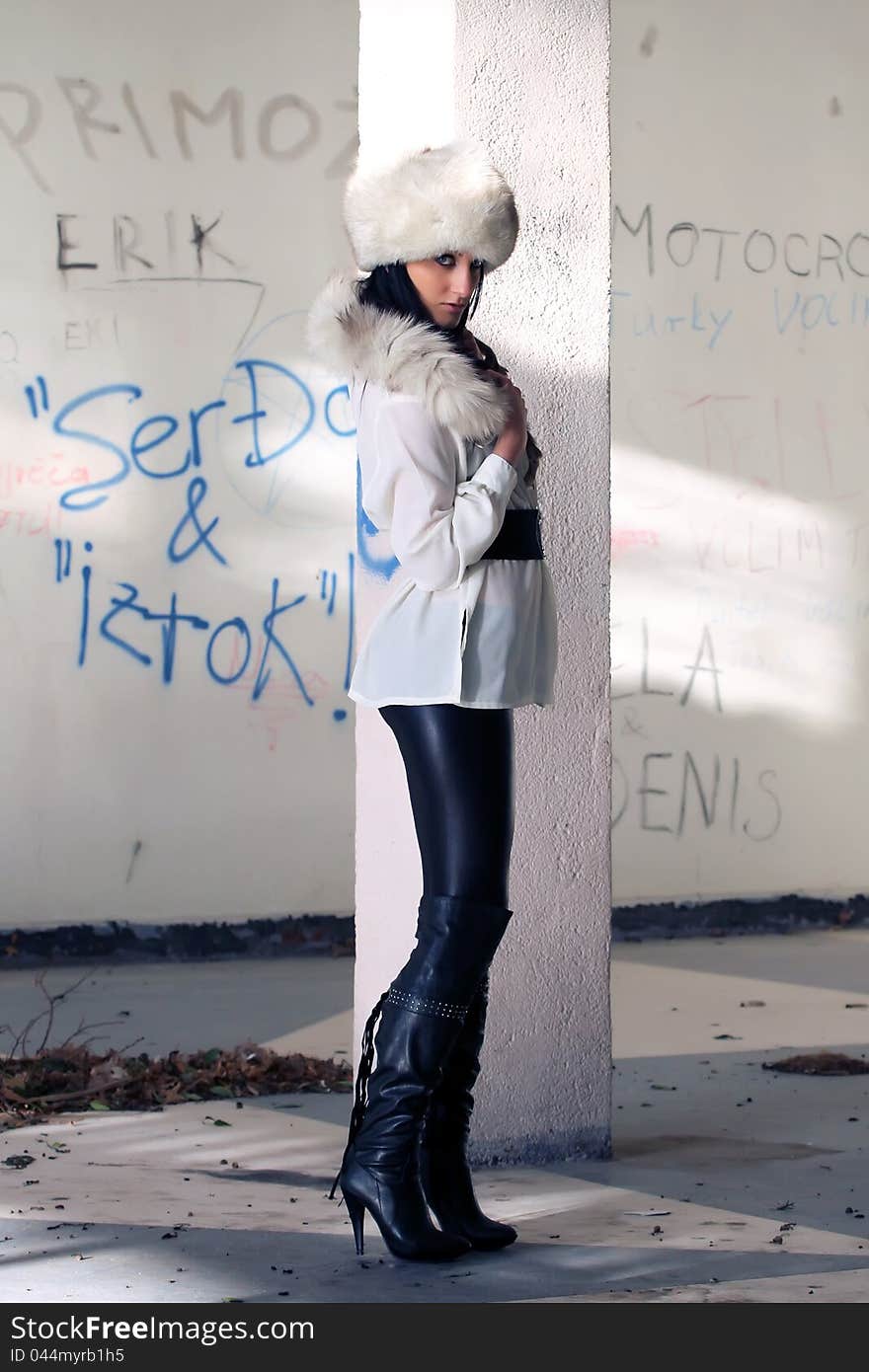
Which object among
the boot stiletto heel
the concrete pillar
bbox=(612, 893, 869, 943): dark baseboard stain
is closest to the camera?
the boot stiletto heel

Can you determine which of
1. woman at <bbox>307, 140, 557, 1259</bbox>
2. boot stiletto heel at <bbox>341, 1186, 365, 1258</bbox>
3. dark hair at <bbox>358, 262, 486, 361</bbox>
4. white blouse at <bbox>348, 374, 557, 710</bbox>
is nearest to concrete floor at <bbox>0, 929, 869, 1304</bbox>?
boot stiletto heel at <bbox>341, 1186, 365, 1258</bbox>

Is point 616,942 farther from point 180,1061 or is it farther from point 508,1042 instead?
point 508,1042

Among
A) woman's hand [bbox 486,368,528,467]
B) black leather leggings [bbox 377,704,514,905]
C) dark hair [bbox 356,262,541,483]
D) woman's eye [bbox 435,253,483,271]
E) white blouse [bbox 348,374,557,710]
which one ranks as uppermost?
woman's eye [bbox 435,253,483,271]

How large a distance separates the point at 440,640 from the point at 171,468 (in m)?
3.46

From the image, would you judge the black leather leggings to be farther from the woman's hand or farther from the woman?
the woman's hand

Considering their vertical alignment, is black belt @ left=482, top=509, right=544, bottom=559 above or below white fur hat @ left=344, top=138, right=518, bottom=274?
below

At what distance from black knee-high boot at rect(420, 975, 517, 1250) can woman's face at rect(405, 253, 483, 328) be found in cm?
103

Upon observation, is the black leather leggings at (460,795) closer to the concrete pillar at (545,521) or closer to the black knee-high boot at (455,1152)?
the black knee-high boot at (455,1152)

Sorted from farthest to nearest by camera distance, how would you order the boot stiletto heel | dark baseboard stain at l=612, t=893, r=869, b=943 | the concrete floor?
dark baseboard stain at l=612, t=893, r=869, b=943, the boot stiletto heel, the concrete floor

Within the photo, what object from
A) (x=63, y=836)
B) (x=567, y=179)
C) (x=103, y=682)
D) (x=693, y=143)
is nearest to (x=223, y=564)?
(x=103, y=682)

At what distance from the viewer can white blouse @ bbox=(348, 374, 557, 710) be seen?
2.77 m

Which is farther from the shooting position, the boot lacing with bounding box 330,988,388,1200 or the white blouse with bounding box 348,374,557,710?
the boot lacing with bounding box 330,988,388,1200

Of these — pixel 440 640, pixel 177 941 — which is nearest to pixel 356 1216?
pixel 440 640

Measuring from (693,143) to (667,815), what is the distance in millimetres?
2320
